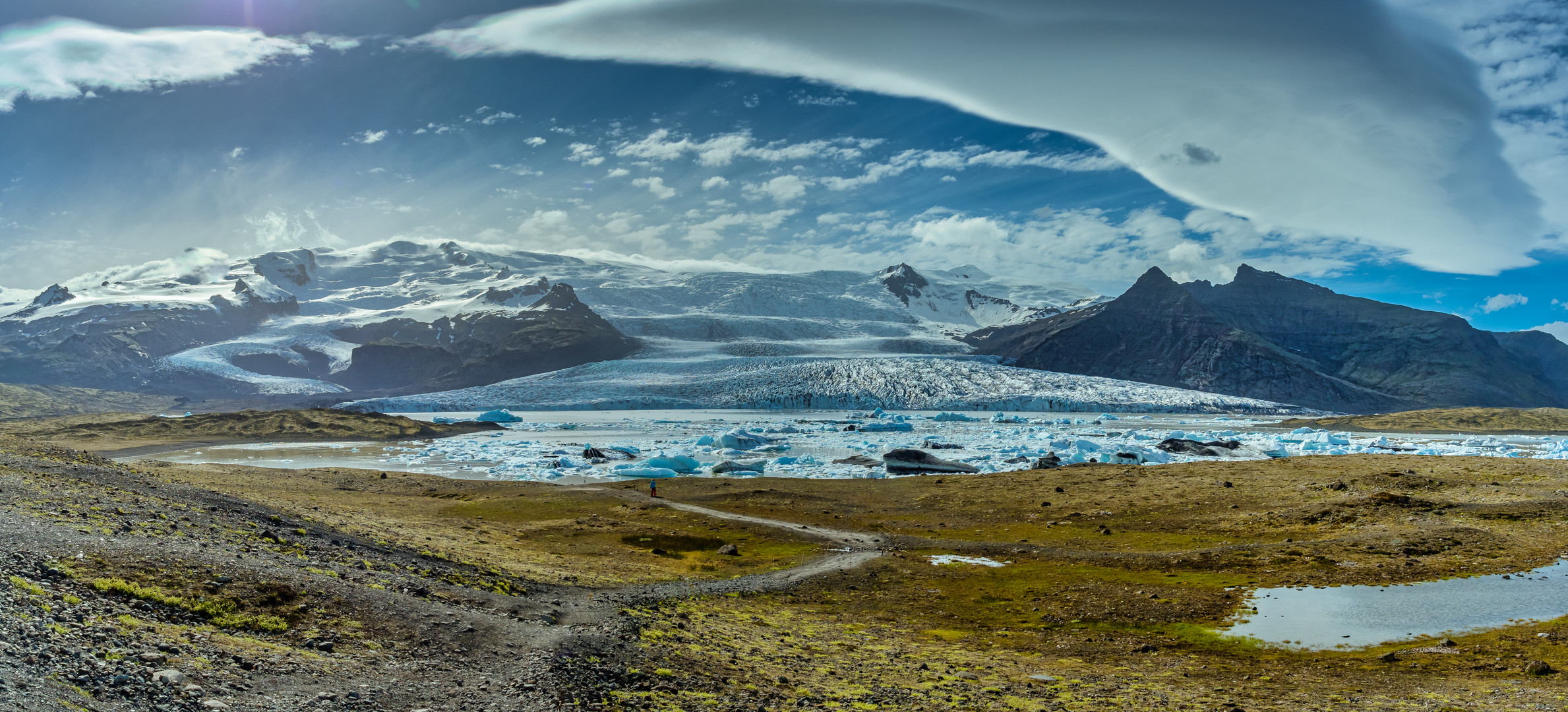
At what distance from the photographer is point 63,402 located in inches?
6850

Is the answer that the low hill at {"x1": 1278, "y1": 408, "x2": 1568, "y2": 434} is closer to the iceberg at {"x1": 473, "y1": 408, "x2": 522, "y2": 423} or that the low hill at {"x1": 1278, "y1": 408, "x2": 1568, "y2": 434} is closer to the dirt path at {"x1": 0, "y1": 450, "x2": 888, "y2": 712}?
the iceberg at {"x1": 473, "y1": 408, "x2": 522, "y2": 423}

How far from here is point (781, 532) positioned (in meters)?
37.9

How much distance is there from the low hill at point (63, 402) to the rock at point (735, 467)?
15485 centimetres

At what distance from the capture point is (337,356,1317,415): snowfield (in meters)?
157

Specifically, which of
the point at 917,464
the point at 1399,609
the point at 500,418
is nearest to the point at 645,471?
the point at 917,464

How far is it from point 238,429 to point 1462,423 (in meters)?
Answer: 187

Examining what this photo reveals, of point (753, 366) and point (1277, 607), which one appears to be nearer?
point (1277, 607)

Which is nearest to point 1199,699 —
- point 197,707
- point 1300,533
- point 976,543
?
point 197,707

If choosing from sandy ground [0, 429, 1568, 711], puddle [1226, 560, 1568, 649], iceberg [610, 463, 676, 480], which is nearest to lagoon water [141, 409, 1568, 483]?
iceberg [610, 463, 676, 480]

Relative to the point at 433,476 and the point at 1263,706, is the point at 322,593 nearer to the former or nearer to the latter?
the point at 1263,706

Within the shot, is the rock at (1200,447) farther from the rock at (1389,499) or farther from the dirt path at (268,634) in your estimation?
the dirt path at (268,634)

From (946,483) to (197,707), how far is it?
51620 mm

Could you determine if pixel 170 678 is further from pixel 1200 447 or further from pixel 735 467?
pixel 1200 447

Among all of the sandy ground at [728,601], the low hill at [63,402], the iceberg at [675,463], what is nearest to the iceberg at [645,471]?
the iceberg at [675,463]
